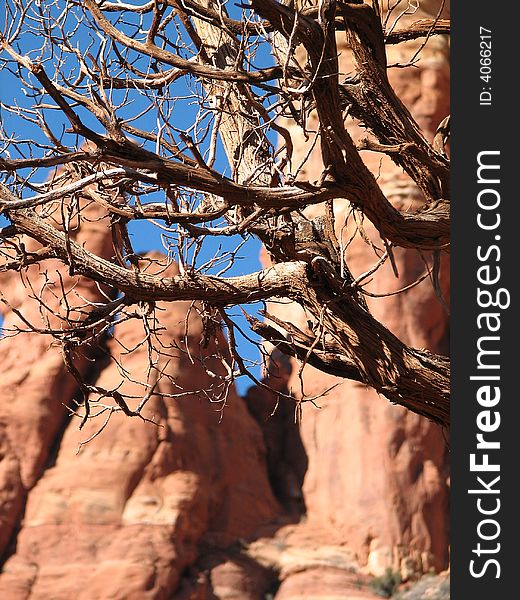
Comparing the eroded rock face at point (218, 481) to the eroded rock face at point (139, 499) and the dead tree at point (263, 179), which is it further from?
the dead tree at point (263, 179)

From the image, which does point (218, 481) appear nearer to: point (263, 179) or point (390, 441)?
point (390, 441)

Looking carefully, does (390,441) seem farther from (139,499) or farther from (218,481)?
(139,499)

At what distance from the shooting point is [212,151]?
254 inches

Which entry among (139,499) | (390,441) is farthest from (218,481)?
(390,441)

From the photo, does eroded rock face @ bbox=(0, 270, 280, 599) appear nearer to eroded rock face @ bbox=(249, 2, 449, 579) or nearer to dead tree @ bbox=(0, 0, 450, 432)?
eroded rock face @ bbox=(249, 2, 449, 579)

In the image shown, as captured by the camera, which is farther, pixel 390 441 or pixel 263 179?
pixel 390 441

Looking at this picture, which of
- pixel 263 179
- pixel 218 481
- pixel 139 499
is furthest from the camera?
pixel 218 481

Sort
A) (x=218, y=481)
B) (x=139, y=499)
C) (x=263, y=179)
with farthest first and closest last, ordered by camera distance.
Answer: (x=218, y=481) < (x=139, y=499) < (x=263, y=179)

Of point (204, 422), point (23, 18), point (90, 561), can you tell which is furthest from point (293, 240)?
point (204, 422)

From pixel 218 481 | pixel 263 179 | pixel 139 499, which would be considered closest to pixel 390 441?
pixel 218 481

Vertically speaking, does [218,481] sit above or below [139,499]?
above

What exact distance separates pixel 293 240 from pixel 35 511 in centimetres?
1421

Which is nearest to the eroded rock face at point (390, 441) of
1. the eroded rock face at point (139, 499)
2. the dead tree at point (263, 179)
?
the eroded rock face at point (139, 499)

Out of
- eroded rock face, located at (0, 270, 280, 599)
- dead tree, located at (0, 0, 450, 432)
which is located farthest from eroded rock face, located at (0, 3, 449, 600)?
dead tree, located at (0, 0, 450, 432)
